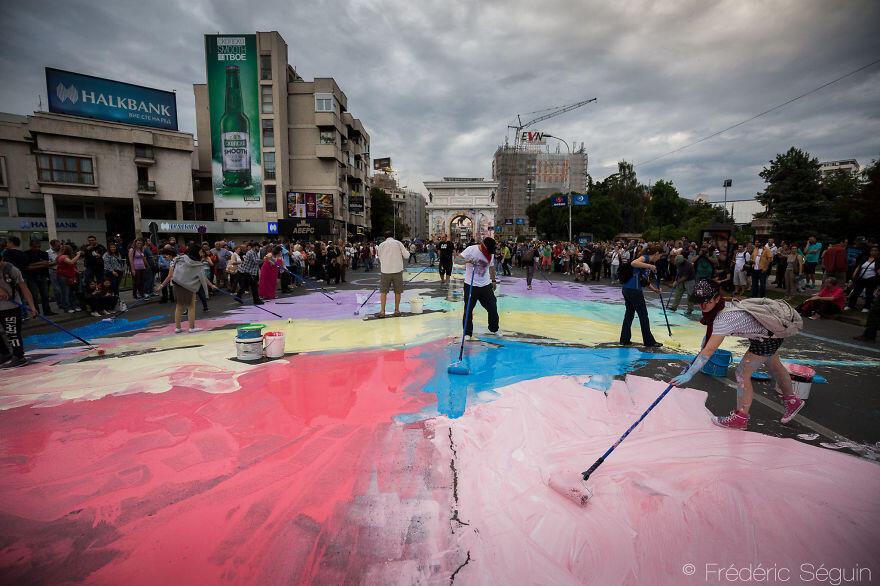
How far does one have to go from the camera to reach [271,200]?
38312 millimetres

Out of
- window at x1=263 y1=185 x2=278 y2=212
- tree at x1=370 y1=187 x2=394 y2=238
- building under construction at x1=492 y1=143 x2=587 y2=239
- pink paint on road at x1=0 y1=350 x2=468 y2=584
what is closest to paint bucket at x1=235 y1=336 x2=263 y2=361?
pink paint on road at x1=0 y1=350 x2=468 y2=584

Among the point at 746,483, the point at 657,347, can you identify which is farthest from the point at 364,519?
the point at 657,347

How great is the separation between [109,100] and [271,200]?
1438 centimetres

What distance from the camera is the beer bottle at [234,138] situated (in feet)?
119

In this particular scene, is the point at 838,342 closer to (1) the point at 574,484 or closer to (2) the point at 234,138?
(1) the point at 574,484

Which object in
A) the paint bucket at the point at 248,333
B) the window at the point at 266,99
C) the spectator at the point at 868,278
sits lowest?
the paint bucket at the point at 248,333

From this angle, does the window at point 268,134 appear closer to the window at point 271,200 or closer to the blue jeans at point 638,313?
the window at point 271,200

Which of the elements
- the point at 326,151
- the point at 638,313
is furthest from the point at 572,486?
the point at 326,151

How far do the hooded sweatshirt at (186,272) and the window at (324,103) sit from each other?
120 feet

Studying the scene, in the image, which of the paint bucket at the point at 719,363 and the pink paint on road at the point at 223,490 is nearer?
the pink paint on road at the point at 223,490

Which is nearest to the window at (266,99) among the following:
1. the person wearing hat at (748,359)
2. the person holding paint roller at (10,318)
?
the person holding paint roller at (10,318)

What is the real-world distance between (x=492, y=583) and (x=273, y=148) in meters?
42.0

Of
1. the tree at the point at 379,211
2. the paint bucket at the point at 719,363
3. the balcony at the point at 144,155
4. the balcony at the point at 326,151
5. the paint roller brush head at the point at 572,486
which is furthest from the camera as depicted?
the tree at the point at 379,211

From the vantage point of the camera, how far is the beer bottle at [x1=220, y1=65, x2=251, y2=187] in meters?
36.3
